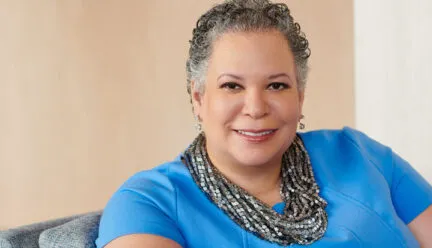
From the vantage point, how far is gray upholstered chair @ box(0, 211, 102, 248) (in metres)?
1.20

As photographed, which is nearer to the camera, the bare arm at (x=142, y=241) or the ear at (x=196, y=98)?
the bare arm at (x=142, y=241)

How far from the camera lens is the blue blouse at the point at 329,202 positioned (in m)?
1.17

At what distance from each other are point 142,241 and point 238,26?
508 millimetres

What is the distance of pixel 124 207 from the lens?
1.16m

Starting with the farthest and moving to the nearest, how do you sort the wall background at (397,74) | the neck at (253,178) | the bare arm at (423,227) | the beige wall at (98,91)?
the beige wall at (98,91) → the wall background at (397,74) → the bare arm at (423,227) → the neck at (253,178)

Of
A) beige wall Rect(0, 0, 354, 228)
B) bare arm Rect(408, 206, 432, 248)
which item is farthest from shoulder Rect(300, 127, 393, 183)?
beige wall Rect(0, 0, 354, 228)

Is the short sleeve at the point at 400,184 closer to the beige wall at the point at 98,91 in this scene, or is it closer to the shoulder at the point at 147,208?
the shoulder at the point at 147,208

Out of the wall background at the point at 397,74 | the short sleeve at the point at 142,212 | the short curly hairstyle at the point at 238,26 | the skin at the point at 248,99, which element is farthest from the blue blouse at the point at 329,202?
the wall background at the point at 397,74

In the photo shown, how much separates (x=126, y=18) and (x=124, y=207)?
1580 mm

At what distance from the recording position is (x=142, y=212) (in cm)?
115

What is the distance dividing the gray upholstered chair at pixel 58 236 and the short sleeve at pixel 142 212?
55 millimetres

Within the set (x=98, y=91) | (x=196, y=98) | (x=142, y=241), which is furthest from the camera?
(x=98, y=91)

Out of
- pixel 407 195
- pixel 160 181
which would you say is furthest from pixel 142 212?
pixel 407 195

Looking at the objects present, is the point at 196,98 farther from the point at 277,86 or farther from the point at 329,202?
the point at 329,202
